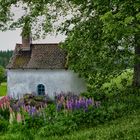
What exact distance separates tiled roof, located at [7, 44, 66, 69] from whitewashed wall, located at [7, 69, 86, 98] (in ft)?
1.66

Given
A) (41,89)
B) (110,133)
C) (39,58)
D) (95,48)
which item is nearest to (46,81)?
(41,89)

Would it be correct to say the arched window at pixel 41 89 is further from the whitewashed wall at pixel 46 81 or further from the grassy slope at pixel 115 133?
the grassy slope at pixel 115 133

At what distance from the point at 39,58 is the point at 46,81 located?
3.02m

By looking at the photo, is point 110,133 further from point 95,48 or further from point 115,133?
point 95,48

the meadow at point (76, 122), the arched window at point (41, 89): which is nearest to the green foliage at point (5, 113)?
the meadow at point (76, 122)

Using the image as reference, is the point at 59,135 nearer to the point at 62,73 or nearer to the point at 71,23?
the point at 71,23

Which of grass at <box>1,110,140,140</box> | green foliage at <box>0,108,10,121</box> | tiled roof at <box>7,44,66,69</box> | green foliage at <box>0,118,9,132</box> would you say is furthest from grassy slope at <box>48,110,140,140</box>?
tiled roof at <box>7,44,66,69</box>

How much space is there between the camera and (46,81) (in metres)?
44.4

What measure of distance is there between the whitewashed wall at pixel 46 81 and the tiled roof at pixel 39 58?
1.66 ft

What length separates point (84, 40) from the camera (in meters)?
24.1

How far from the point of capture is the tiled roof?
44562mm

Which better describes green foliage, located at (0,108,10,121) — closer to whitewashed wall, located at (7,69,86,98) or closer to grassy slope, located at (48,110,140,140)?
grassy slope, located at (48,110,140,140)

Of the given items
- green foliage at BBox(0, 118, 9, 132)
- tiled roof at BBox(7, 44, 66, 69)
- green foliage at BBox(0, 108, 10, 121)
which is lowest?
green foliage at BBox(0, 118, 9, 132)

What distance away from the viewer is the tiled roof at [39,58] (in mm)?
44562
